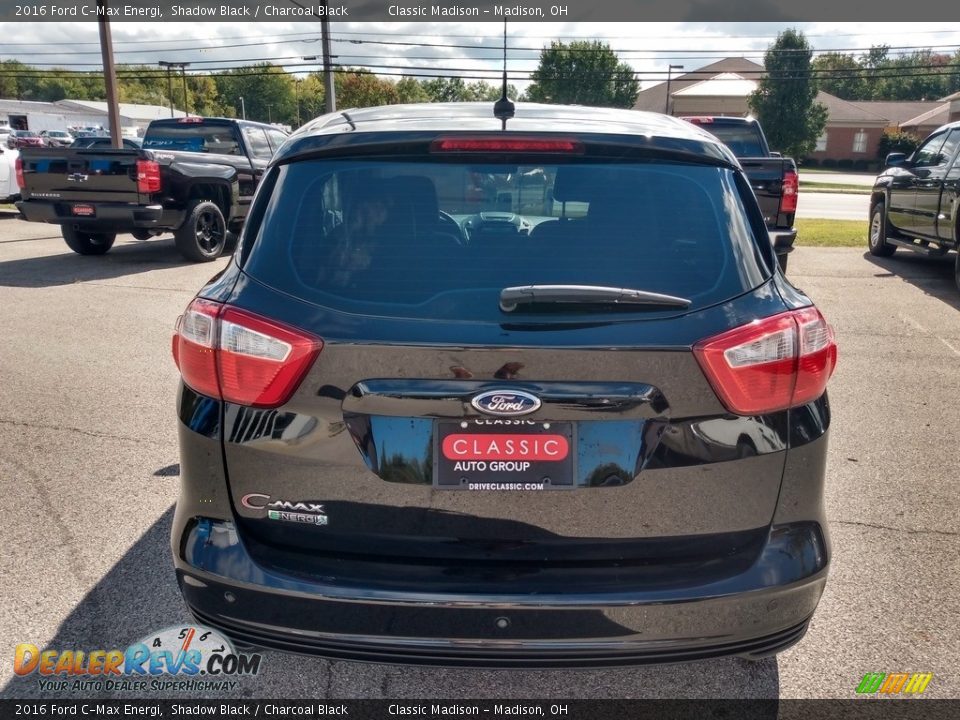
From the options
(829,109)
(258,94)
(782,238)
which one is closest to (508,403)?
(782,238)

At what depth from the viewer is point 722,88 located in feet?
192

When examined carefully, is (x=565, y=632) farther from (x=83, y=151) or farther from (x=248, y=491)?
(x=83, y=151)

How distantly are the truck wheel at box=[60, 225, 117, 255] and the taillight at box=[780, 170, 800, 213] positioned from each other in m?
9.61

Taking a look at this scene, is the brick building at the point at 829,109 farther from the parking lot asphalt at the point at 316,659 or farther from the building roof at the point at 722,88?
the parking lot asphalt at the point at 316,659

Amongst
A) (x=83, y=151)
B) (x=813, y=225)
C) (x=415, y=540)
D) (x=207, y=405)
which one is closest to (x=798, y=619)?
(x=415, y=540)

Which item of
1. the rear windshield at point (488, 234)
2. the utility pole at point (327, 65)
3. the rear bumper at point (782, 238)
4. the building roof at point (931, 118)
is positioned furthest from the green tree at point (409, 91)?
the rear windshield at point (488, 234)

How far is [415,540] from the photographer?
209cm

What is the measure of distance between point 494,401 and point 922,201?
35.0ft

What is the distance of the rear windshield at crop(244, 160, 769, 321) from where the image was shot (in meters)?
2.12

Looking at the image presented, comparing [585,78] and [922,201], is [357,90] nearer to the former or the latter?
[585,78]

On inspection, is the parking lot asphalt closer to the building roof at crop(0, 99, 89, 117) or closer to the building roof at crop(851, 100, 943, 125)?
the building roof at crop(851, 100, 943, 125)

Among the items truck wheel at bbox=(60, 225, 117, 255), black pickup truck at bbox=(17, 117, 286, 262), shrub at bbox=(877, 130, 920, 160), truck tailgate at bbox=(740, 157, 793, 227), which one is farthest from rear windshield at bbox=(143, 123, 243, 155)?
shrub at bbox=(877, 130, 920, 160)

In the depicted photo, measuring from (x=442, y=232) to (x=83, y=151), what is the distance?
34.3 feet

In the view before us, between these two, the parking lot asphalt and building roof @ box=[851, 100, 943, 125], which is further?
building roof @ box=[851, 100, 943, 125]
